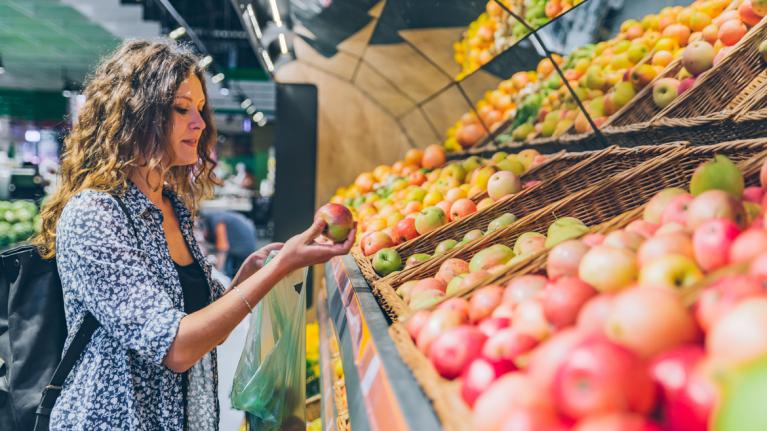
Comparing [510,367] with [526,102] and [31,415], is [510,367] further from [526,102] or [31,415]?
[526,102]

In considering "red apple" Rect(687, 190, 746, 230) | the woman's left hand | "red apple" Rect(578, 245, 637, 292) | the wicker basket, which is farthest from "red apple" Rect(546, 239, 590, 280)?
the woman's left hand

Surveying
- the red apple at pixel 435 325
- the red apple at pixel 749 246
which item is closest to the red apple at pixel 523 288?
the red apple at pixel 435 325

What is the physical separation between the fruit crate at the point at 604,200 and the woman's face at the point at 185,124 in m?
0.70

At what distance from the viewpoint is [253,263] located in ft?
7.52

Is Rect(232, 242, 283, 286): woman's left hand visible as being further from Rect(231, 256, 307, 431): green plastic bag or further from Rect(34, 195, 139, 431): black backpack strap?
Rect(34, 195, 139, 431): black backpack strap

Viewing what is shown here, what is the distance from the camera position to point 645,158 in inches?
77.2

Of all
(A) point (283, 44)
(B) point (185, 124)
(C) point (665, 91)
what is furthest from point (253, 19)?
(C) point (665, 91)

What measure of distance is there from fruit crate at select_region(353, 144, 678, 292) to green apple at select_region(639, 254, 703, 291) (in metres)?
0.97

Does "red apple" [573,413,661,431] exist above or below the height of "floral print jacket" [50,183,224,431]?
below

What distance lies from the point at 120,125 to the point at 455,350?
47.6 inches

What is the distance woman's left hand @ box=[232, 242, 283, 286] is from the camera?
7.36 ft

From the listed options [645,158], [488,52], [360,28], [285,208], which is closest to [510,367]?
[645,158]

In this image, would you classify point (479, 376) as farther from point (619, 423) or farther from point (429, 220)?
point (429, 220)

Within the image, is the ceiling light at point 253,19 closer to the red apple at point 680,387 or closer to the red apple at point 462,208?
the red apple at point 462,208
